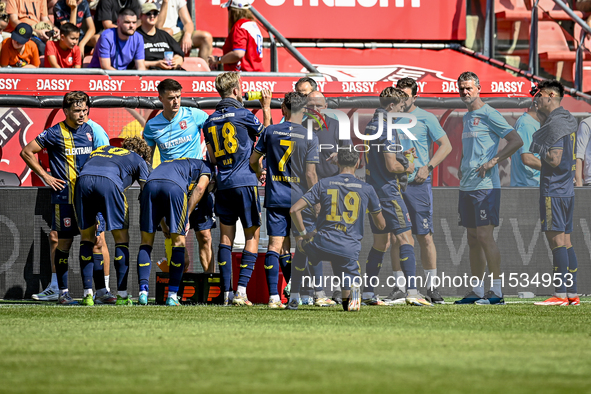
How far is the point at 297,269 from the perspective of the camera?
8.27 meters

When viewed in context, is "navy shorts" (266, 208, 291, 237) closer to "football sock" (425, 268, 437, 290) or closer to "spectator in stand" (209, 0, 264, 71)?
"football sock" (425, 268, 437, 290)

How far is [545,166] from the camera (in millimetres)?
9320

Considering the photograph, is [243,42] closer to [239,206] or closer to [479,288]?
[239,206]

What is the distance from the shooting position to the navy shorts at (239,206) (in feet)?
28.6

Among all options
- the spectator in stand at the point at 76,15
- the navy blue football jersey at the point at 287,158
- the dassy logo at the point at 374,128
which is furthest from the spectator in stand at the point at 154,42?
the navy blue football jersey at the point at 287,158

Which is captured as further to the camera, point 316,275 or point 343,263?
point 316,275

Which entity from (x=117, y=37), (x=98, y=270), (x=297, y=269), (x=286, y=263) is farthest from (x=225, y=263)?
(x=117, y=37)

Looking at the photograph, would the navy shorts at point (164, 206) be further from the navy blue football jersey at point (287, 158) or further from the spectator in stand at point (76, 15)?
the spectator in stand at point (76, 15)

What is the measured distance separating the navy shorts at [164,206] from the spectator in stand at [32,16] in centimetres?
Result: 681

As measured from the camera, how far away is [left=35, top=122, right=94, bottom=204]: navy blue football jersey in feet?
30.4

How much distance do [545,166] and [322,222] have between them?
2860mm

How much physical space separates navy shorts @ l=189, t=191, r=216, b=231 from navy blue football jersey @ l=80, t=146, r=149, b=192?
0.65 m

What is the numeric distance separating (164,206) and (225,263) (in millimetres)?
836

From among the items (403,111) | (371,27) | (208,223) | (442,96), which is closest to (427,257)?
(403,111)
